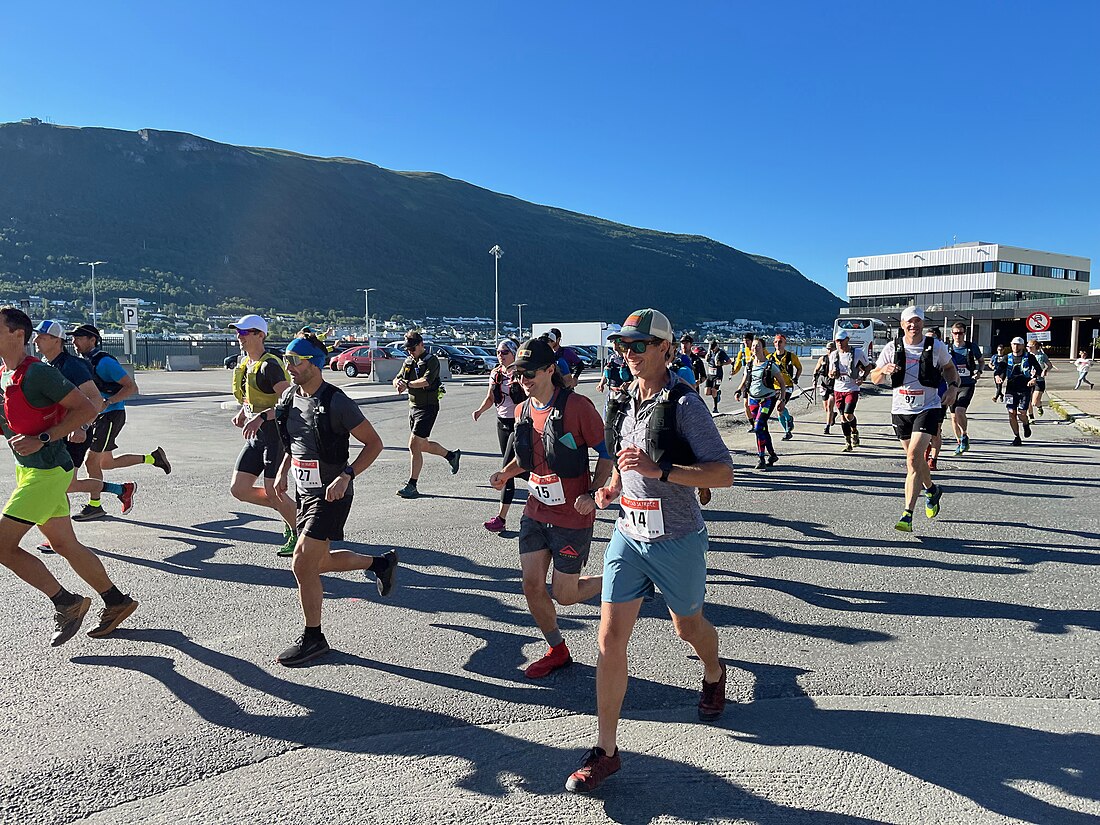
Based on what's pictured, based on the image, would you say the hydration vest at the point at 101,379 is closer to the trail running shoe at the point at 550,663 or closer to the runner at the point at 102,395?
the runner at the point at 102,395

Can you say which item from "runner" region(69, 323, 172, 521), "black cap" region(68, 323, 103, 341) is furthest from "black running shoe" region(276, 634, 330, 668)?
"black cap" region(68, 323, 103, 341)

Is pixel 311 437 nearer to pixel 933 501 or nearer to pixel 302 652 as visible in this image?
pixel 302 652

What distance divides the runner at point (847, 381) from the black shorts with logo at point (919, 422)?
4.65 metres

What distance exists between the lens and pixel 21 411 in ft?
14.3

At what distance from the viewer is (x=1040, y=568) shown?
580cm

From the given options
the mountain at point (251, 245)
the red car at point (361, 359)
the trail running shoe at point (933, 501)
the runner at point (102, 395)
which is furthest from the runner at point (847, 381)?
the mountain at point (251, 245)

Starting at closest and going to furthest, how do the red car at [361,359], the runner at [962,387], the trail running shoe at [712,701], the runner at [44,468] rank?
1. the trail running shoe at [712,701]
2. the runner at [44,468]
3. the runner at [962,387]
4. the red car at [361,359]

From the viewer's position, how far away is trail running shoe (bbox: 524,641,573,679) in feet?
12.9

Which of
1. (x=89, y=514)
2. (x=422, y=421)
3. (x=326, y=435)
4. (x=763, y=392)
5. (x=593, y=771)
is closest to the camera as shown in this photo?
(x=593, y=771)

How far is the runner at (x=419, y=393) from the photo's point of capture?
8906mm

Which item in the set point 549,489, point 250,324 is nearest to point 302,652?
point 549,489

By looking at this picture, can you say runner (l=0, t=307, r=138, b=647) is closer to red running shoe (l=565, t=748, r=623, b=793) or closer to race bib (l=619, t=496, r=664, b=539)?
red running shoe (l=565, t=748, r=623, b=793)

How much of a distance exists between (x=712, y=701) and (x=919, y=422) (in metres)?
4.54

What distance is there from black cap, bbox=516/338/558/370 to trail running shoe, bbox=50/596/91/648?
288cm
